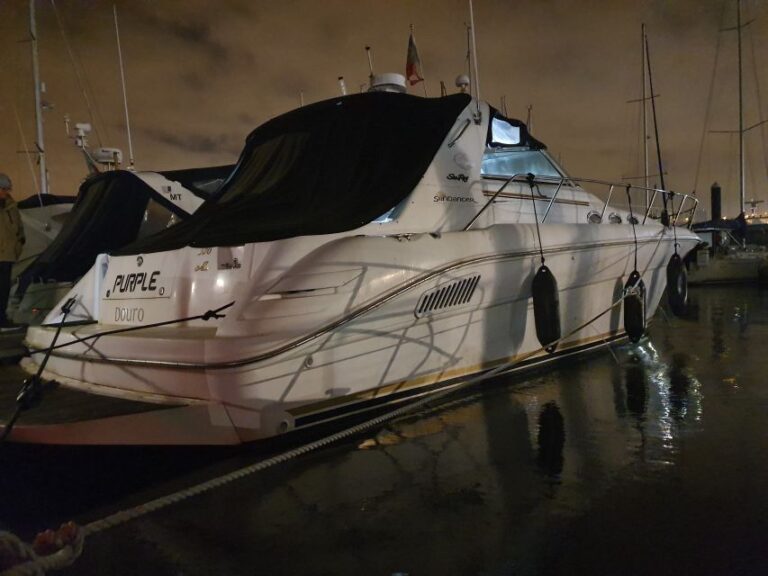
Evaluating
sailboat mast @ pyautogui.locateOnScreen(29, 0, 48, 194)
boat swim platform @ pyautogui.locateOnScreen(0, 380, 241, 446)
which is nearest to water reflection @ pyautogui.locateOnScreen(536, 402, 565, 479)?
boat swim platform @ pyautogui.locateOnScreen(0, 380, 241, 446)

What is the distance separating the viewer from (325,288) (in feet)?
11.4

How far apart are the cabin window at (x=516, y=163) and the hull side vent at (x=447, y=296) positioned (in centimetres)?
140

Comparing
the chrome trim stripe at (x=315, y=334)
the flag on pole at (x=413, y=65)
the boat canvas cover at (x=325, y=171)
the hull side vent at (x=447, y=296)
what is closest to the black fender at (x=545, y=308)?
the chrome trim stripe at (x=315, y=334)

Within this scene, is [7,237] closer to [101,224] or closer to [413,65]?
[101,224]

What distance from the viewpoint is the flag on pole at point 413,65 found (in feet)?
26.8

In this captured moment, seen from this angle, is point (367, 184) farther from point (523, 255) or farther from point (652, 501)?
point (652, 501)

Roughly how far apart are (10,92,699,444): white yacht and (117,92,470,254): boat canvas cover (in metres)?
0.02

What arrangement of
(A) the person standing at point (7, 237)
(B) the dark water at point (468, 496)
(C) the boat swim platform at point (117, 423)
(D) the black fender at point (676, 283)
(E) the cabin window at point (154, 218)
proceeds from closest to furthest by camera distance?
(B) the dark water at point (468, 496) < (C) the boat swim platform at point (117, 423) < (A) the person standing at point (7, 237) < (D) the black fender at point (676, 283) < (E) the cabin window at point (154, 218)

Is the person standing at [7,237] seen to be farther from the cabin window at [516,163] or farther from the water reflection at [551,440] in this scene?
the water reflection at [551,440]

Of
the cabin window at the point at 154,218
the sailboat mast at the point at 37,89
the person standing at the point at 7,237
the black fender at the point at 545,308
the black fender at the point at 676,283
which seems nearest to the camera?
the black fender at the point at 545,308

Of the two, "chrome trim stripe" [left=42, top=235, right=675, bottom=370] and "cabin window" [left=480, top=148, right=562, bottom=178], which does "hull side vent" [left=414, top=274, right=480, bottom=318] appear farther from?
"cabin window" [left=480, top=148, right=562, bottom=178]

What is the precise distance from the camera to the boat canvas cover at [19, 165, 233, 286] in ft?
24.0

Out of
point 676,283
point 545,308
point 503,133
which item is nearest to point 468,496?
point 545,308

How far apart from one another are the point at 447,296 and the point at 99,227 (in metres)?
5.42
